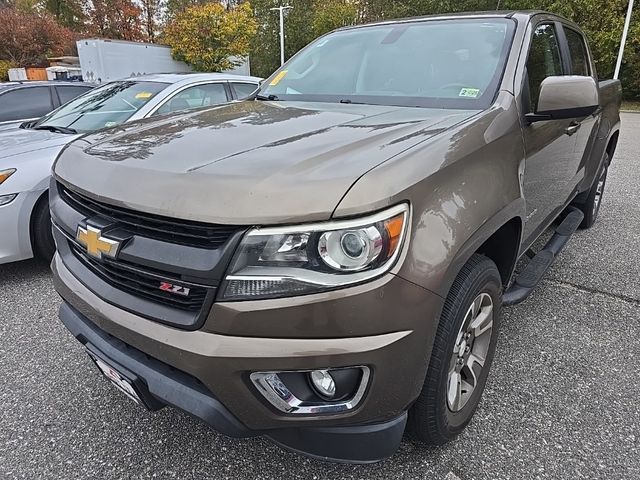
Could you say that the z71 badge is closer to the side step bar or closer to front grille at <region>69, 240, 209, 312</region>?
front grille at <region>69, 240, 209, 312</region>

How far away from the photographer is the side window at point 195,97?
446 cm

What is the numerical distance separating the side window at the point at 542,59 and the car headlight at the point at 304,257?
141cm

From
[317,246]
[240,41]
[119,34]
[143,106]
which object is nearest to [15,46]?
[119,34]

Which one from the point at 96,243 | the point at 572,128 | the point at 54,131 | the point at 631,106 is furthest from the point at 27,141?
the point at 631,106

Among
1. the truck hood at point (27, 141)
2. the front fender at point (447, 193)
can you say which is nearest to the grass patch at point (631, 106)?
the front fender at point (447, 193)

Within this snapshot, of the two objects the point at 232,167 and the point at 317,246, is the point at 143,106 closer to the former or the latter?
the point at 232,167

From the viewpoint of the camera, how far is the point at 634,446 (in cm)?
202

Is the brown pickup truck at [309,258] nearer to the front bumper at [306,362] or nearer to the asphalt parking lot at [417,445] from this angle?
the front bumper at [306,362]

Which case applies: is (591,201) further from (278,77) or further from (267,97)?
(267,97)

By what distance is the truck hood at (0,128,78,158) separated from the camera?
11.7ft

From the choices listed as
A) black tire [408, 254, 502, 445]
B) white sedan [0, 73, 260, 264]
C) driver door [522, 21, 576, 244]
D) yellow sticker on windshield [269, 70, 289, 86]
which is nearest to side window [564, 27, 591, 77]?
driver door [522, 21, 576, 244]

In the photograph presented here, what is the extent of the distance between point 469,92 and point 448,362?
1.32 m

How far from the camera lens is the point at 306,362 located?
1364mm

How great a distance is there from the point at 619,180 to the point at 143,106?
686cm
